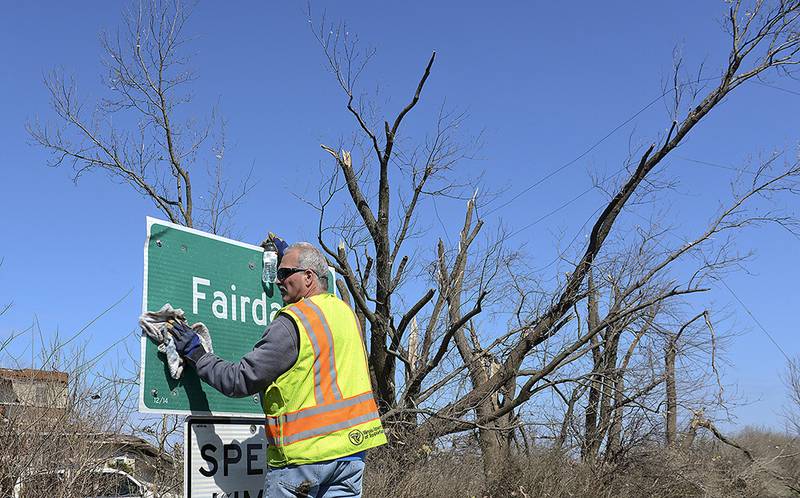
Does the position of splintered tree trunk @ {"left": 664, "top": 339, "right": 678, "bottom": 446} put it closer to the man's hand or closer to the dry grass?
the dry grass

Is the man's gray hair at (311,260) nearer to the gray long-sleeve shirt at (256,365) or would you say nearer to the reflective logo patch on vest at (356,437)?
the gray long-sleeve shirt at (256,365)

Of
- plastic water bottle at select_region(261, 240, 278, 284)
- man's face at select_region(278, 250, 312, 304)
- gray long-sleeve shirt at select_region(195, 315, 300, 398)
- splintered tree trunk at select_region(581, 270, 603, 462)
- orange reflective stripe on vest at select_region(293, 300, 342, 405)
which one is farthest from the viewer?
splintered tree trunk at select_region(581, 270, 603, 462)

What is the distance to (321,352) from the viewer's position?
3494mm

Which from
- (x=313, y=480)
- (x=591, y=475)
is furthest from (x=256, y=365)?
(x=591, y=475)

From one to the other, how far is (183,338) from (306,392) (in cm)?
57

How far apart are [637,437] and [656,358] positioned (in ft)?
6.47

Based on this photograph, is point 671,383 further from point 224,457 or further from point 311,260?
point 224,457

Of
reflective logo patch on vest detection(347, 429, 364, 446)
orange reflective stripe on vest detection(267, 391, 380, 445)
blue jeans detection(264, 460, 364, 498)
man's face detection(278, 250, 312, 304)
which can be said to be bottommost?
blue jeans detection(264, 460, 364, 498)

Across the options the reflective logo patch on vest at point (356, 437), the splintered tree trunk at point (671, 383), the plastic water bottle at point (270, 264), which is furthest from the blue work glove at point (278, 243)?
the splintered tree trunk at point (671, 383)

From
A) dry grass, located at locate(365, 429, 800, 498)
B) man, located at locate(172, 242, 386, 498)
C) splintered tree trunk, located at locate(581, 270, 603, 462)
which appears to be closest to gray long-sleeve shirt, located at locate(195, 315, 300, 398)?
man, located at locate(172, 242, 386, 498)

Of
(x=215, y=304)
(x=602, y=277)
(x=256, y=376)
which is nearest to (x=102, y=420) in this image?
(x=215, y=304)

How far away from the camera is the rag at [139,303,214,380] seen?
10.8 ft

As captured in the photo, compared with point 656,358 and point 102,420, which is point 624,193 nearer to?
point 656,358

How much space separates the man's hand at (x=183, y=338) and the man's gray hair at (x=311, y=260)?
0.62 metres
